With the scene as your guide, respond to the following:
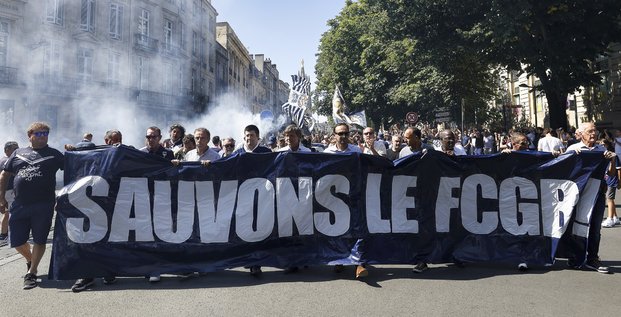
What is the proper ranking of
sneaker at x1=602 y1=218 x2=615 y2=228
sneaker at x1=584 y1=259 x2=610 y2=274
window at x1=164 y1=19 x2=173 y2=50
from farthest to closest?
window at x1=164 y1=19 x2=173 y2=50, sneaker at x1=602 y1=218 x2=615 y2=228, sneaker at x1=584 y1=259 x2=610 y2=274

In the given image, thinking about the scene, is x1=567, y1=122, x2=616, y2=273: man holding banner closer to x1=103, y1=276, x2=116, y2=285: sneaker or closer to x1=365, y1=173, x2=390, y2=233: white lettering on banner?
x1=365, y1=173, x2=390, y2=233: white lettering on banner

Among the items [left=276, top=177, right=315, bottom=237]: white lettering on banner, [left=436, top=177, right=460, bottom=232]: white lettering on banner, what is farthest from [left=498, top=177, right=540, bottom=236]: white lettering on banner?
[left=276, top=177, right=315, bottom=237]: white lettering on banner

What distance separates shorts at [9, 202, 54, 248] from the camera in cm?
445

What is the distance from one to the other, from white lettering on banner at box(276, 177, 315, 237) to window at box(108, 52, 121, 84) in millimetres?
23797

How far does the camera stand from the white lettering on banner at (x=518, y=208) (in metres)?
4.96

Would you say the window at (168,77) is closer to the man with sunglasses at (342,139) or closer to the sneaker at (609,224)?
the man with sunglasses at (342,139)

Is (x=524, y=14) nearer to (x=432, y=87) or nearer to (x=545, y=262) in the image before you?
(x=432, y=87)

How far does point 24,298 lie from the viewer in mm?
4066

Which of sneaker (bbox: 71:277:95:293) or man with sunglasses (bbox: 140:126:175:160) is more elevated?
man with sunglasses (bbox: 140:126:175:160)

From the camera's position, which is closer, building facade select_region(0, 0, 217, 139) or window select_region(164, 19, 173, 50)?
building facade select_region(0, 0, 217, 139)

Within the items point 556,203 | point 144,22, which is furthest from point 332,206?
point 144,22

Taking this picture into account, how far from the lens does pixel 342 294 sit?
4.05 m

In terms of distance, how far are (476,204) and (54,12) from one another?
24.7m

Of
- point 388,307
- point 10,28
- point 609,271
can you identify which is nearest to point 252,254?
point 388,307
